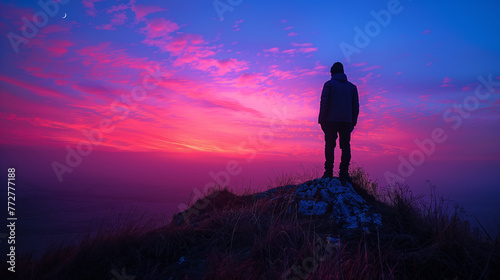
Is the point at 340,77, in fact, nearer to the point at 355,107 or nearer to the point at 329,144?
the point at 355,107

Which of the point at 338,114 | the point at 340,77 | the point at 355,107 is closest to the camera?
the point at 338,114

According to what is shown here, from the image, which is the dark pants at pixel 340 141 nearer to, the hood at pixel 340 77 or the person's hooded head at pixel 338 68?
the hood at pixel 340 77

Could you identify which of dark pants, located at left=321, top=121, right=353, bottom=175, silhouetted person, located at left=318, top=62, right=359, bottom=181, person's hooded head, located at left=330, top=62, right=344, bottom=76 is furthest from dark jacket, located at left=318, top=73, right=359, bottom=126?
person's hooded head, located at left=330, top=62, right=344, bottom=76

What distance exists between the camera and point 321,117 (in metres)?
6.89

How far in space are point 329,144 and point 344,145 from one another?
0.40 metres

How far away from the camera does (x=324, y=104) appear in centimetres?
683

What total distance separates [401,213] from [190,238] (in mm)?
4156

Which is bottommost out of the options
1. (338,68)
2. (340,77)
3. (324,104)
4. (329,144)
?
(329,144)

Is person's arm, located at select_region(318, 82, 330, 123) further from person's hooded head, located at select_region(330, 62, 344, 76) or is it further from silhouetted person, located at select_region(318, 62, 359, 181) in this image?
person's hooded head, located at select_region(330, 62, 344, 76)

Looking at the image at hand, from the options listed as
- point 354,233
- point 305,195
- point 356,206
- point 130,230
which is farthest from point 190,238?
point 356,206

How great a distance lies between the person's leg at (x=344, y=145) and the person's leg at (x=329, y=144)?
17 cm

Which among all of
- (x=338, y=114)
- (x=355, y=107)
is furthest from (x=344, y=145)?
(x=355, y=107)

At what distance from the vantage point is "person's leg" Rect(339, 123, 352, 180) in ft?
22.9

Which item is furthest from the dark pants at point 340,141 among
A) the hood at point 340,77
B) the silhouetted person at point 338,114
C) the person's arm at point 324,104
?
the hood at point 340,77
